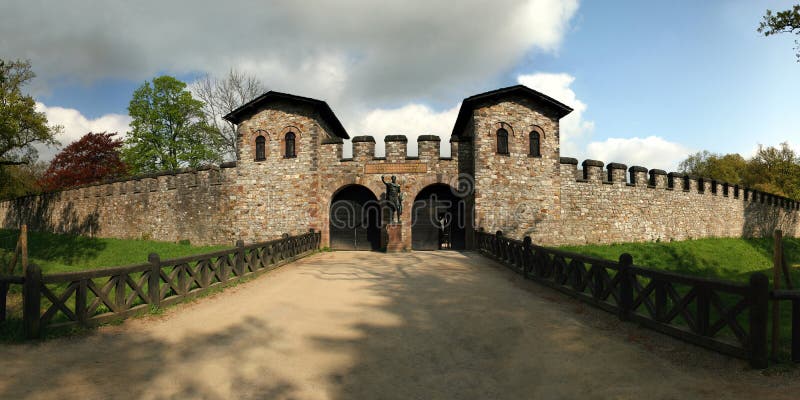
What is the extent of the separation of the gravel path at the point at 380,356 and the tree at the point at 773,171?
31.9 meters

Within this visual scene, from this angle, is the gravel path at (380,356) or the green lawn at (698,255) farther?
the green lawn at (698,255)

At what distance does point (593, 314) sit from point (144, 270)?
7.60 m

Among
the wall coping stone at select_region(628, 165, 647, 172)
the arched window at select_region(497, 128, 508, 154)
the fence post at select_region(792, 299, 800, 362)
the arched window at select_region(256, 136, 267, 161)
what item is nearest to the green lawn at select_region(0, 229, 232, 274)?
the arched window at select_region(256, 136, 267, 161)

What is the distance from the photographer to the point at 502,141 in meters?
16.1

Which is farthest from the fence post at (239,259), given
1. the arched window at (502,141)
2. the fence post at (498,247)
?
the arched window at (502,141)

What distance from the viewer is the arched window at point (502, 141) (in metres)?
16.0

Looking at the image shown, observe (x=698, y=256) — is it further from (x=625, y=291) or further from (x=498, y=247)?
(x=625, y=291)

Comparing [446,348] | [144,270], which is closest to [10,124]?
[144,270]

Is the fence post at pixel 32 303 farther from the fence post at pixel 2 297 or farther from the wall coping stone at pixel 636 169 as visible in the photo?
the wall coping stone at pixel 636 169

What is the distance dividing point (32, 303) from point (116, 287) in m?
1.09

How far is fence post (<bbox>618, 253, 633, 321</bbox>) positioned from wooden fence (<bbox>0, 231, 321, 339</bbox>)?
7.57m

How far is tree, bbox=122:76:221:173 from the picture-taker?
83.2 ft

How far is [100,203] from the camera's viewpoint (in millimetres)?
22688

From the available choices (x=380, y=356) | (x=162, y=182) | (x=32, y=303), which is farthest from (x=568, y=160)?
(x=162, y=182)
